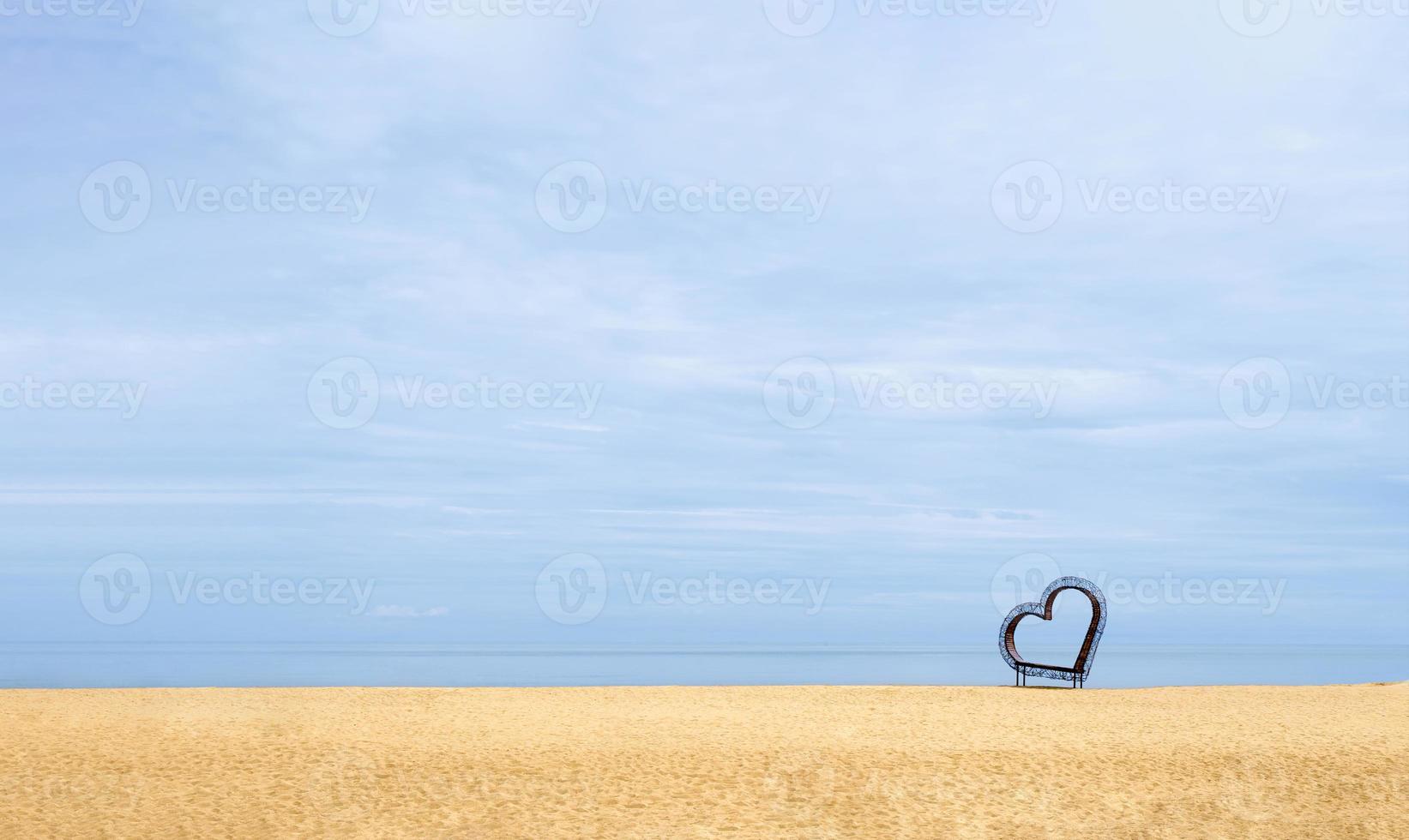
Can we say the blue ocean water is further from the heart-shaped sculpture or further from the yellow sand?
the yellow sand

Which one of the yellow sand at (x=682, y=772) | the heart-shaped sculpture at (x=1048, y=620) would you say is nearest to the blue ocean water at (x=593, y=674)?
the heart-shaped sculpture at (x=1048, y=620)

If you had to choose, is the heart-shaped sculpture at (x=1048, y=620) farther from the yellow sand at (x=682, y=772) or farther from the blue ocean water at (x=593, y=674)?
the blue ocean water at (x=593, y=674)

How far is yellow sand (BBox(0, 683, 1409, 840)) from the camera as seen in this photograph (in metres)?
15.8

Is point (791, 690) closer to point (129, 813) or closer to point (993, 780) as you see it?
point (993, 780)

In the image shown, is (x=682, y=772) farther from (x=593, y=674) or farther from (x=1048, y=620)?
(x=593, y=674)

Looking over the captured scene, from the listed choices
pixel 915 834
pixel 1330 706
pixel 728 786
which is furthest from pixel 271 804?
pixel 1330 706

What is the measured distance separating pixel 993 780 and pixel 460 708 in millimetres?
11288

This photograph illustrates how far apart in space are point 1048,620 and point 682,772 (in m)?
14.0

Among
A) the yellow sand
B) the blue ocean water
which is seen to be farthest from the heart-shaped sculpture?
the blue ocean water

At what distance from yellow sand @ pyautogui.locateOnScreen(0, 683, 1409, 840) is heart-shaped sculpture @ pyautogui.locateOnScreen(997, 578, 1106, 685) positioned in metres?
5.26

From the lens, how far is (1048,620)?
27.9m

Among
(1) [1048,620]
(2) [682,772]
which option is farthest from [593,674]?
(2) [682,772]

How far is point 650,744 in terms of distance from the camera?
19.1 m

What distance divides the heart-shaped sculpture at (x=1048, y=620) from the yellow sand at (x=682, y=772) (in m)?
5.26
